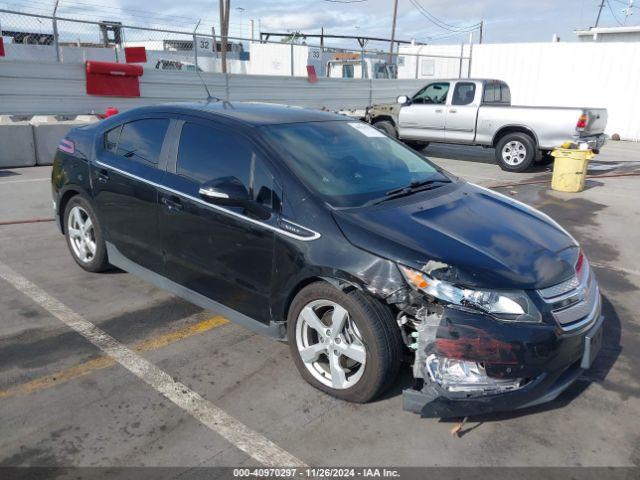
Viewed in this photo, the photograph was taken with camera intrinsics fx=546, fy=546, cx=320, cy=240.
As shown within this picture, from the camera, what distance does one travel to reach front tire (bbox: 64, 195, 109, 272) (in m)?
4.77

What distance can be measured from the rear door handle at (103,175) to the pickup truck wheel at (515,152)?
9.24 metres

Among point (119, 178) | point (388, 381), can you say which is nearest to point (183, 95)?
point (119, 178)

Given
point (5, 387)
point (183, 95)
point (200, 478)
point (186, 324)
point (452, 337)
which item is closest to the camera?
point (200, 478)

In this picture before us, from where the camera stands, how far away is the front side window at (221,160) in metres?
3.45

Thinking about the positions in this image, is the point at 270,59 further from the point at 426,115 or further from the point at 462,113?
the point at 462,113

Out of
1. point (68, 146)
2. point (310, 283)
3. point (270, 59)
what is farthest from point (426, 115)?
point (270, 59)

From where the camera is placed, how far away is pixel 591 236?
6.90 meters

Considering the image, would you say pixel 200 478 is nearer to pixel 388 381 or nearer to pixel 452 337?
pixel 388 381

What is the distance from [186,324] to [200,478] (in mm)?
1700

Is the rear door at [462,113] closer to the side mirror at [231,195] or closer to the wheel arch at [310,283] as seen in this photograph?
the side mirror at [231,195]

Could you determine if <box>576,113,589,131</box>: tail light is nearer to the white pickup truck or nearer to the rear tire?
the white pickup truck

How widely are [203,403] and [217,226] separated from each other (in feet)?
3.71

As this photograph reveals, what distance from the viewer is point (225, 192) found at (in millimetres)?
3318

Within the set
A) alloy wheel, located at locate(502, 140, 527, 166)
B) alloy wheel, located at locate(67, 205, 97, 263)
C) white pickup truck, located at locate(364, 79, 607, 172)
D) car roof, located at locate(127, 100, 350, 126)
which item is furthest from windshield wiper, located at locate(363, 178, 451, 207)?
alloy wheel, located at locate(502, 140, 527, 166)
